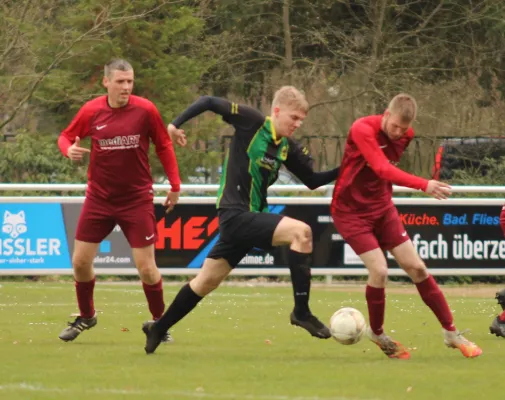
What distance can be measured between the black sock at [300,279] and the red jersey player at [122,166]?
53.9 inches

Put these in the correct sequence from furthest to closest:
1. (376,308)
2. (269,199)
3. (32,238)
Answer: (269,199) → (32,238) → (376,308)

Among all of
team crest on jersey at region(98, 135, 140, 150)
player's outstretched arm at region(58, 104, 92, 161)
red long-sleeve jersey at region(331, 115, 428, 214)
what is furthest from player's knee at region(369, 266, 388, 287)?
player's outstretched arm at region(58, 104, 92, 161)

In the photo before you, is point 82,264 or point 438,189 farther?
point 82,264

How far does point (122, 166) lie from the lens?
32.9 ft

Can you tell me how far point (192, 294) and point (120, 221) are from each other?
1.13 metres

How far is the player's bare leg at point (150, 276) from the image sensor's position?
10.2 m

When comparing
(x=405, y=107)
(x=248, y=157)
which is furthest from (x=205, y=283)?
(x=405, y=107)

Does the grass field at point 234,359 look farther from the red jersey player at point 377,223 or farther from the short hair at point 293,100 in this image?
the short hair at point 293,100

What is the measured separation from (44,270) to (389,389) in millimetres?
10297

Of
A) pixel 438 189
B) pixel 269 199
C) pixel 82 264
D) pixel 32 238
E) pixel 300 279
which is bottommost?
pixel 32 238

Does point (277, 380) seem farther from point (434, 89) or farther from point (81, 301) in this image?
point (434, 89)

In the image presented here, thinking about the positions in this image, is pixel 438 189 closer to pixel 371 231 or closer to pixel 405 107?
pixel 405 107

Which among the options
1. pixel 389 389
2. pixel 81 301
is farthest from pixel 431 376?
pixel 81 301

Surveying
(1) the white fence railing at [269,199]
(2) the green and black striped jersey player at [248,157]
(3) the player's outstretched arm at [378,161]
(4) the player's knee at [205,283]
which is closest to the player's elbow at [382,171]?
(3) the player's outstretched arm at [378,161]
